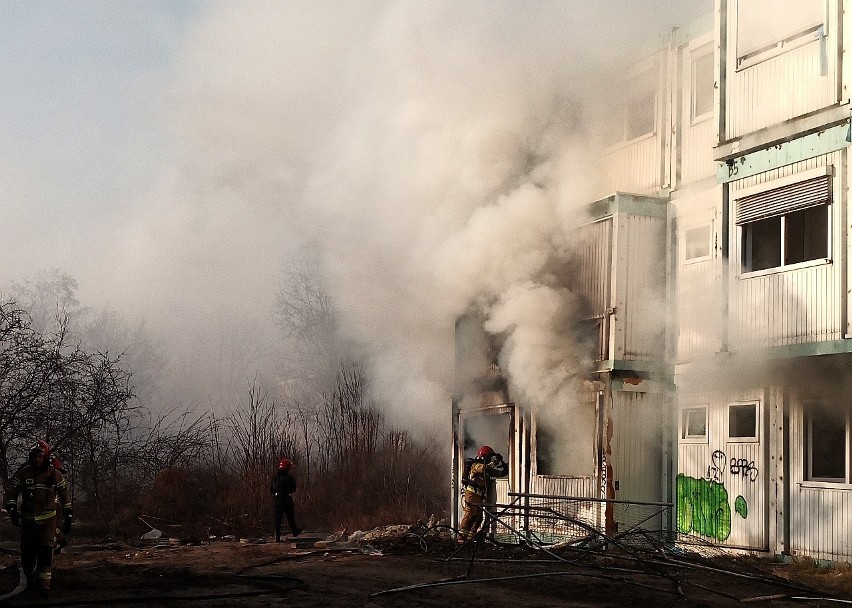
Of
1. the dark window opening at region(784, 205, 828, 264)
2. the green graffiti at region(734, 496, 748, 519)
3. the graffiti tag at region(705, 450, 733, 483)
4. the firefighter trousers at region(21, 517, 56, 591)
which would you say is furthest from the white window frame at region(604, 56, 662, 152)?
the firefighter trousers at region(21, 517, 56, 591)

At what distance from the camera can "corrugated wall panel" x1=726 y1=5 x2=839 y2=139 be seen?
14.0 metres

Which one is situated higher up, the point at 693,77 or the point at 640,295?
the point at 693,77

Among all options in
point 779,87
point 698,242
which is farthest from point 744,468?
point 779,87

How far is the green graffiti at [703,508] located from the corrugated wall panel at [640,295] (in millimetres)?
2467

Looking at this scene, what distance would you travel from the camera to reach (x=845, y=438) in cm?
1399

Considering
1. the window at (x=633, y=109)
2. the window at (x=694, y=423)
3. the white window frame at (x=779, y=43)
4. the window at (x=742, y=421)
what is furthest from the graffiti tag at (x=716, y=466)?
the window at (x=633, y=109)

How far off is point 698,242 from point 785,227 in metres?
2.67

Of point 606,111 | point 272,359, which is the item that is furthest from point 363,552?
point 272,359

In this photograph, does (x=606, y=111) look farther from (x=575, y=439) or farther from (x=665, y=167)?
(x=575, y=439)

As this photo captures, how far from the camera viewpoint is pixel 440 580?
11.8m

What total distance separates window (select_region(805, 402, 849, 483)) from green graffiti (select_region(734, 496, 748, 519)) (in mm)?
1219

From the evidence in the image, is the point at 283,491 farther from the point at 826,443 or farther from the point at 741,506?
the point at 826,443

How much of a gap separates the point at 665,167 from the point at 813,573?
7759 millimetres

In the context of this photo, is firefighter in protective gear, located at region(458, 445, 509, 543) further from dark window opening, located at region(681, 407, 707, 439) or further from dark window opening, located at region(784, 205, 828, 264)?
dark window opening, located at region(784, 205, 828, 264)
